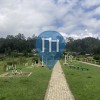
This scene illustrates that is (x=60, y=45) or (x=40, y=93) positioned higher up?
(x=60, y=45)

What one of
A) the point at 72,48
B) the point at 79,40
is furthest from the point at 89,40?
the point at 72,48

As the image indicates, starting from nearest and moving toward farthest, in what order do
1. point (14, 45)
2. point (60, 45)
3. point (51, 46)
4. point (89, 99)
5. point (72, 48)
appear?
point (89, 99)
point (60, 45)
point (51, 46)
point (14, 45)
point (72, 48)

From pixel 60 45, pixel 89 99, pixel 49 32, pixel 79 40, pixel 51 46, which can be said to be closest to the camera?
pixel 89 99

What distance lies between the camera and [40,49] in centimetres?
2897

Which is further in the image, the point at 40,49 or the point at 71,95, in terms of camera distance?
the point at 40,49

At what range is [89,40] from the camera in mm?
122938

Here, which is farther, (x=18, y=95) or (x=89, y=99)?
(x=18, y=95)

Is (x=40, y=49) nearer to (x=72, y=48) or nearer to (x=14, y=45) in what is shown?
(x=14, y=45)

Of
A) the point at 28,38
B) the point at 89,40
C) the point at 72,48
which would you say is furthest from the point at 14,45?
the point at 89,40

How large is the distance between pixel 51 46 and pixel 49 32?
388cm

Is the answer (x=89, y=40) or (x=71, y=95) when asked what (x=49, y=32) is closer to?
(x=71, y=95)

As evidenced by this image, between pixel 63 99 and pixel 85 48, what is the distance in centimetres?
10374

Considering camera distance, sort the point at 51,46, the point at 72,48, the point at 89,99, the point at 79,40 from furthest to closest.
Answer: the point at 79,40 < the point at 72,48 < the point at 51,46 < the point at 89,99

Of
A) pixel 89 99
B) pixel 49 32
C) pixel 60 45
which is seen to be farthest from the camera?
pixel 60 45
